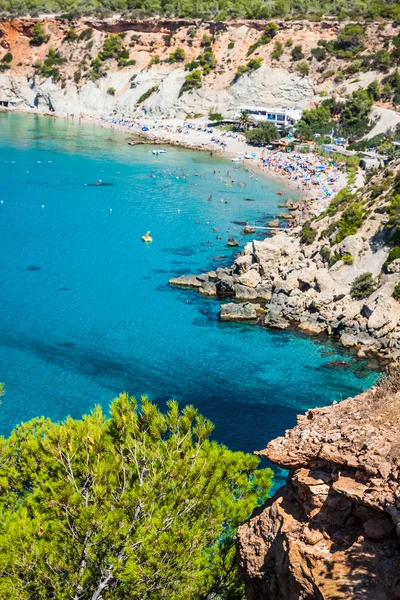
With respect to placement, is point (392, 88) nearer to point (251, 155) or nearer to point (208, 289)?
point (251, 155)

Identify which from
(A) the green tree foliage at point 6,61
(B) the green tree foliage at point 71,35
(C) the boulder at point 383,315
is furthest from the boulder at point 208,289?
(A) the green tree foliage at point 6,61

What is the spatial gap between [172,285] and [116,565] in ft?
120

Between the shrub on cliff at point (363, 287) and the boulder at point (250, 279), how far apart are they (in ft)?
24.3

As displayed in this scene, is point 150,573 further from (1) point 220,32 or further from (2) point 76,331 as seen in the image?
(1) point 220,32

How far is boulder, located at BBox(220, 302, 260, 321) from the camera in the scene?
139ft

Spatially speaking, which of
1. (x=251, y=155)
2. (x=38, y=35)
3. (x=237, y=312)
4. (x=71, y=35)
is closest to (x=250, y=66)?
(x=251, y=155)

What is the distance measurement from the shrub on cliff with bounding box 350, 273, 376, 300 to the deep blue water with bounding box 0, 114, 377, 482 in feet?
16.6

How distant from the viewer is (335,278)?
4478 cm

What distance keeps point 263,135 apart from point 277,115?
938 centimetres

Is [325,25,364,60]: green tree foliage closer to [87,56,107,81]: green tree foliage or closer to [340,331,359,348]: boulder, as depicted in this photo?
[87,56,107,81]: green tree foliage

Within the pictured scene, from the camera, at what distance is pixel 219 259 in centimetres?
5419

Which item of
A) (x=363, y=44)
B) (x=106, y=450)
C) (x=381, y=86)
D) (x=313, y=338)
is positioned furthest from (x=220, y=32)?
(x=106, y=450)

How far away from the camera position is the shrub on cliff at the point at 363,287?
42156mm

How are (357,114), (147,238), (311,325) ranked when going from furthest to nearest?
(357,114)
(147,238)
(311,325)
